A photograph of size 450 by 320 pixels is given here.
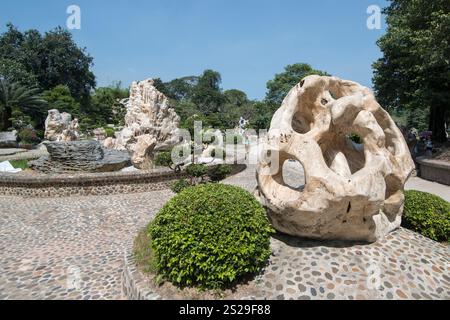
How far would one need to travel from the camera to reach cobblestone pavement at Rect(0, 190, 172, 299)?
467cm

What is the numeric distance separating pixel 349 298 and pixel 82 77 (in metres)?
51.2

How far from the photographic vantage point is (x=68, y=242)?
656 cm

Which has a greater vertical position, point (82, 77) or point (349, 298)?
point (82, 77)

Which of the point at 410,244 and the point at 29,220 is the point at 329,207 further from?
the point at 29,220

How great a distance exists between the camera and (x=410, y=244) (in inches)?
187

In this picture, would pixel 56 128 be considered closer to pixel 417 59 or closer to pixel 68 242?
pixel 68 242

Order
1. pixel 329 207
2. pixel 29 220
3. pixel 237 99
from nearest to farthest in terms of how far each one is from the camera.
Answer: pixel 329 207 < pixel 29 220 < pixel 237 99

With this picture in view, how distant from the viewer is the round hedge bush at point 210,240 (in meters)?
3.70

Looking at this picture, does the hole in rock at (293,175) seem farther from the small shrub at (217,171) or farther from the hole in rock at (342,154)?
the hole in rock at (342,154)

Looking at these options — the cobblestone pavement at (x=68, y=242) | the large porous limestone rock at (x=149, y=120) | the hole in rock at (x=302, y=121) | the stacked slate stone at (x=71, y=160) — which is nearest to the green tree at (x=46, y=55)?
the large porous limestone rock at (x=149, y=120)

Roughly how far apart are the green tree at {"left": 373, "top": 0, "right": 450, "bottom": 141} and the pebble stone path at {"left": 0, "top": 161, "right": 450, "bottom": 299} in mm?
11378
